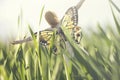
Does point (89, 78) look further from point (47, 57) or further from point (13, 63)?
point (13, 63)

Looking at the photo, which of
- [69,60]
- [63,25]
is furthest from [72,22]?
[69,60]

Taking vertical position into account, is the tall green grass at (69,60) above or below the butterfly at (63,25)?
below

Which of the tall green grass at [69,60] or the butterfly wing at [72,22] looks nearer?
the tall green grass at [69,60]

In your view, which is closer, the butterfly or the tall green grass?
the tall green grass

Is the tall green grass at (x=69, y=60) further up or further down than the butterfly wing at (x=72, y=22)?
further down

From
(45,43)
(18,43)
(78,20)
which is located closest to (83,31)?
(78,20)
